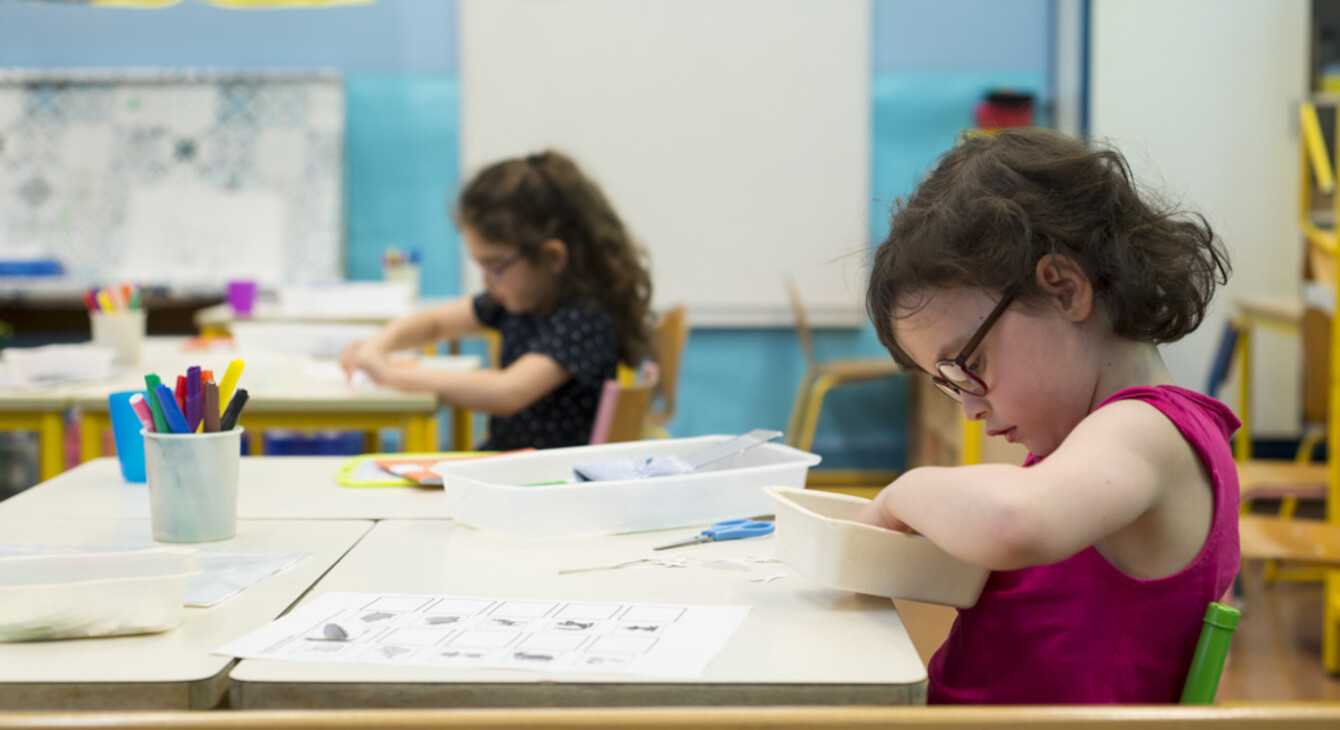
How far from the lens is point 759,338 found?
448 cm

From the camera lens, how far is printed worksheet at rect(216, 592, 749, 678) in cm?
77

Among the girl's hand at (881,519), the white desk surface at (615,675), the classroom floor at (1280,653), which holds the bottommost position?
the classroom floor at (1280,653)

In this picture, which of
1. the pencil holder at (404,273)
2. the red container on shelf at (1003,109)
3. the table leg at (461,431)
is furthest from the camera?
the red container on shelf at (1003,109)

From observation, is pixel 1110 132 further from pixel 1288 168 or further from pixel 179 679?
pixel 179 679

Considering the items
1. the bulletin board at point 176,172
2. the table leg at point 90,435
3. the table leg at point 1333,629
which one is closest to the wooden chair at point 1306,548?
the table leg at point 1333,629

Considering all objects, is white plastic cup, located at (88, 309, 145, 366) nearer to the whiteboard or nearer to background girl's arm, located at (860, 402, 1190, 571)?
background girl's arm, located at (860, 402, 1190, 571)

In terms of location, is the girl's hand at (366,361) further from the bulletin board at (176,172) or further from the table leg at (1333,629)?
the bulletin board at (176,172)

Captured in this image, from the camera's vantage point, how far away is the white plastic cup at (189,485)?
1096mm

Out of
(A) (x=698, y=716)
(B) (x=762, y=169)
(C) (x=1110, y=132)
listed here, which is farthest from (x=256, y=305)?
(A) (x=698, y=716)

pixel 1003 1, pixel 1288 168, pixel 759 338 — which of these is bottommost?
pixel 759 338

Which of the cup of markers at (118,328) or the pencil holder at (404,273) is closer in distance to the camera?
the cup of markers at (118,328)

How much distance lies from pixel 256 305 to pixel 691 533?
2772 millimetres

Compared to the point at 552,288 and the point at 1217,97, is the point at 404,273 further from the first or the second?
the point at 1217,97

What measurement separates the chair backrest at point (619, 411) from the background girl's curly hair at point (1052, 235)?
0.78 meters
